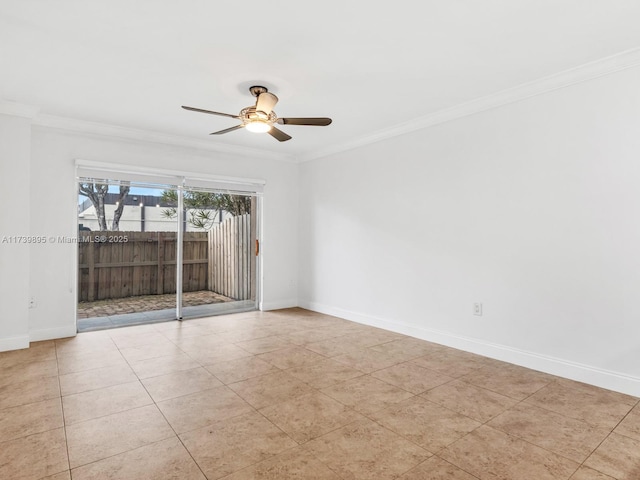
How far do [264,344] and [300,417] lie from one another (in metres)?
1.69

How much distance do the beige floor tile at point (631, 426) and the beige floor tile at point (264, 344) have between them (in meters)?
2.81

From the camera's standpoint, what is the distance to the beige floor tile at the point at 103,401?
8.03ft

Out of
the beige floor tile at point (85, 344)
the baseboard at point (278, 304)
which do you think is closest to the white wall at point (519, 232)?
the baseboard at point (278, 304)

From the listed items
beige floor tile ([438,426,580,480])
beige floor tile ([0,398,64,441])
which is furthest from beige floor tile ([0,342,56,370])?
beige floor tile ([438,426,580,480])

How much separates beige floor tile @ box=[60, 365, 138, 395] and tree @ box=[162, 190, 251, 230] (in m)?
2.45

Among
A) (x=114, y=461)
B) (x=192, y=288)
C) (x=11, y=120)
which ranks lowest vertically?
(x=114, y=461)

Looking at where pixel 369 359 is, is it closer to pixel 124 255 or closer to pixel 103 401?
pixel 103 401

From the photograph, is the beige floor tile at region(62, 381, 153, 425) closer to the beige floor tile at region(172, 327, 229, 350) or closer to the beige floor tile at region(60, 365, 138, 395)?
the beige floor tile at region(60, 365, 138, 395)

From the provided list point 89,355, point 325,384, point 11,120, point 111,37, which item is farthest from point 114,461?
point 11,120

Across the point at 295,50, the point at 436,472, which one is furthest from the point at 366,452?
the point at 295,50

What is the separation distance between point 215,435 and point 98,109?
355 centimetres

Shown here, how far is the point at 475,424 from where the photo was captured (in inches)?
92.0

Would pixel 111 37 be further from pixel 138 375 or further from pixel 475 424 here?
pixel 475 424

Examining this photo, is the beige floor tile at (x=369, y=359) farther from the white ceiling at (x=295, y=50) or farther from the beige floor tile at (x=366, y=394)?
the white ceiling at (x=295, y=50)
